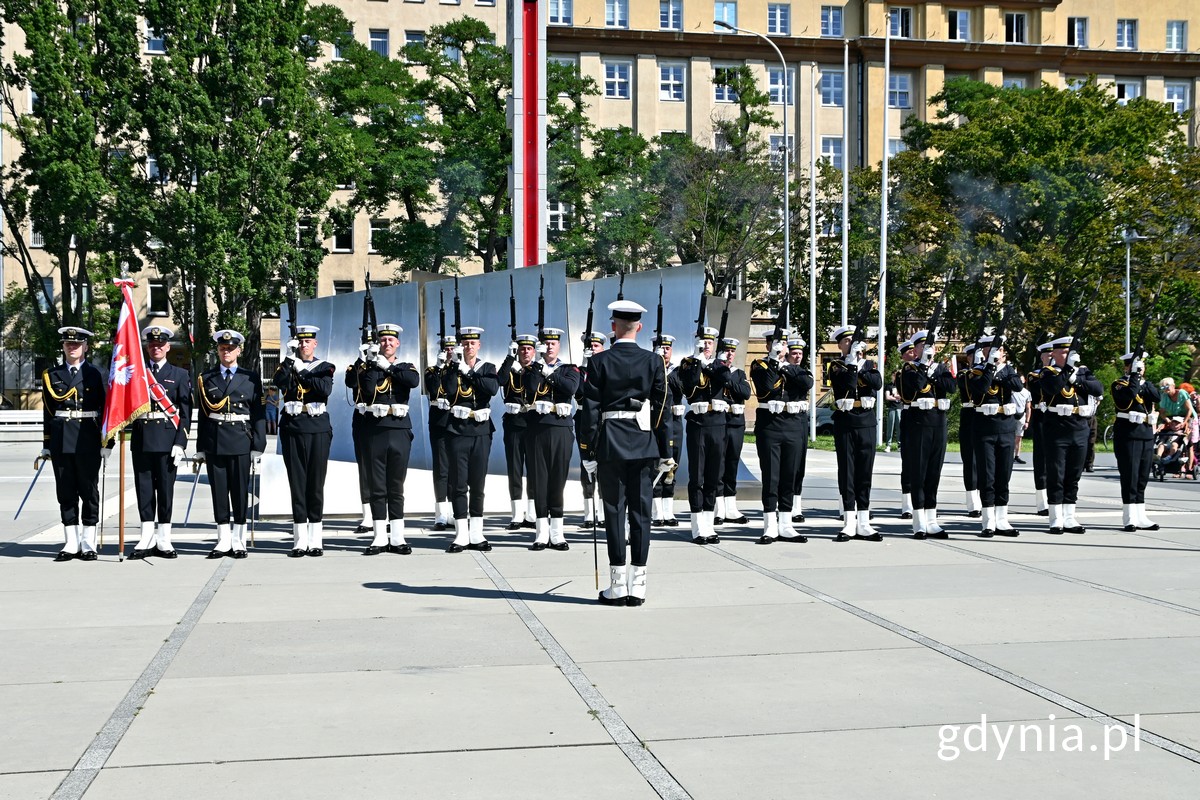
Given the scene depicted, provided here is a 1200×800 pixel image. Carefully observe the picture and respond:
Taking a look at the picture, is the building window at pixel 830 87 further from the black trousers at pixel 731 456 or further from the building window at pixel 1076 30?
the black trousers at pixel 731 456

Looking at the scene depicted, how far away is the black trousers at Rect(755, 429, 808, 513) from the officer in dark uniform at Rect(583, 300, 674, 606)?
3717 millimetres

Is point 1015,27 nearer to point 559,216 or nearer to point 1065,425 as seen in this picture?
point 559,216

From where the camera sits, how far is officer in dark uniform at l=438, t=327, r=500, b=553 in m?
12.0

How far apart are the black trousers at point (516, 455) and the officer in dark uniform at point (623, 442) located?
343 cm

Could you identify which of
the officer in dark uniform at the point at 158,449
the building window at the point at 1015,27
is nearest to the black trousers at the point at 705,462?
the officer in dark uniform at the point at 158,449

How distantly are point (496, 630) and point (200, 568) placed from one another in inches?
156

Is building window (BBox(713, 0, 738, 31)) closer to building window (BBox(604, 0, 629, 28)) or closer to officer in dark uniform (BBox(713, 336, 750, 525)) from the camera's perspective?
building window (BBox(604, 0, 629, 28))

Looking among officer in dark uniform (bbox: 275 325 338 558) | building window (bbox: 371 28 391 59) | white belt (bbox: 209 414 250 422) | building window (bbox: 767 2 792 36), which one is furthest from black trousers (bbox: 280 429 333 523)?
building window (bbox: 767 2 792 36)

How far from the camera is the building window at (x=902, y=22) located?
6100cm

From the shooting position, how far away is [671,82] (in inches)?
2331

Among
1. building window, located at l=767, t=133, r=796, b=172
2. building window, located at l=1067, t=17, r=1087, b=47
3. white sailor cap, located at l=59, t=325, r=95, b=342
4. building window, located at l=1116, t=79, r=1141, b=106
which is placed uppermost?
building window, located at l=1067, t=17, r=1087, b=47

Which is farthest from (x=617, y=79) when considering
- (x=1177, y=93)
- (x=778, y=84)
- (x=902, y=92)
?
(x=1177, y=93)

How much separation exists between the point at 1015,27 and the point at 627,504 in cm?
5955

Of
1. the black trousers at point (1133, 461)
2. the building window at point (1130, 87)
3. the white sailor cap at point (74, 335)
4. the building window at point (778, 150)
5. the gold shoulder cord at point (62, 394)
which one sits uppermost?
the building window at point (1130, 87)
